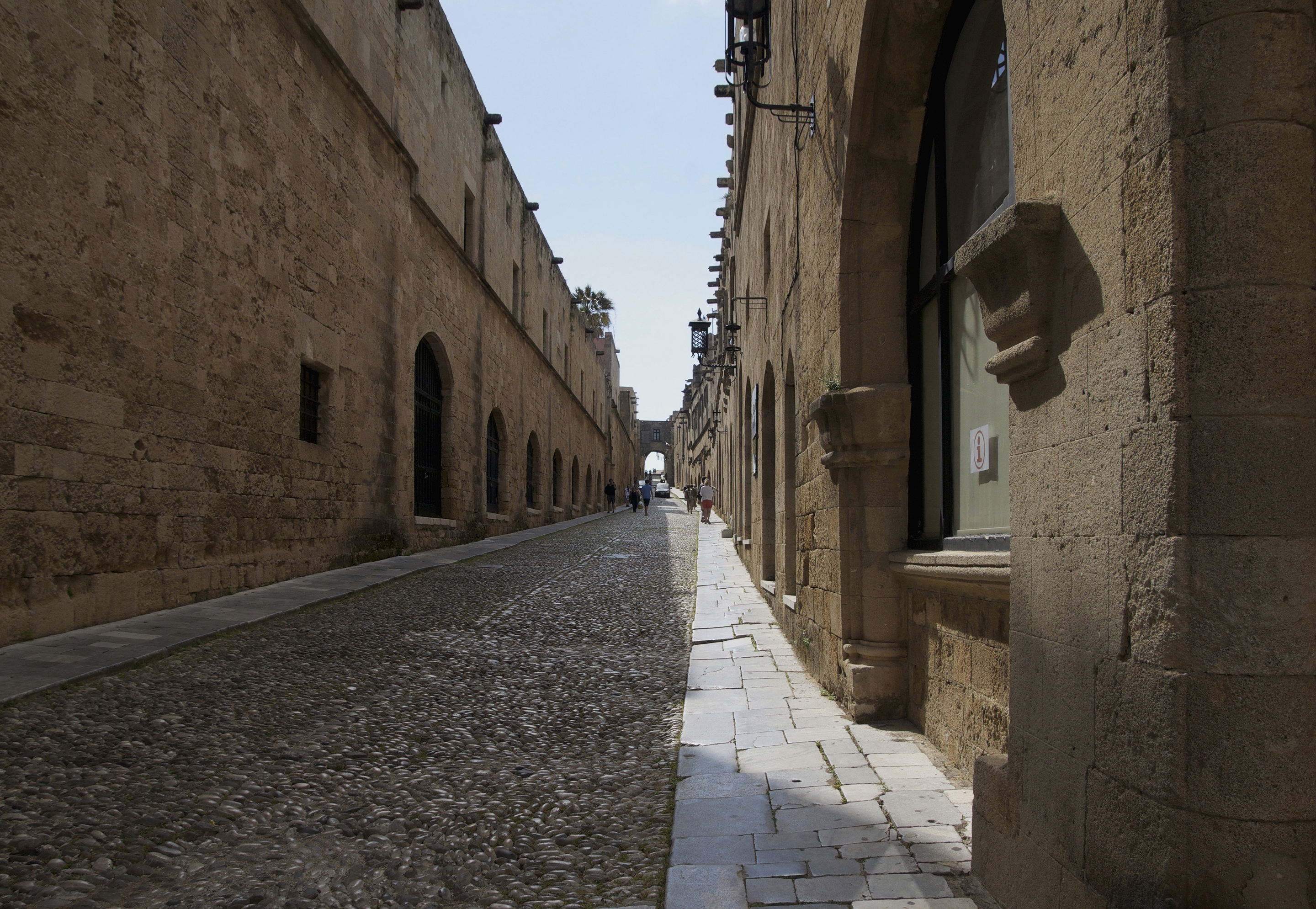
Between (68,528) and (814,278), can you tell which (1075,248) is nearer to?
(814,278)

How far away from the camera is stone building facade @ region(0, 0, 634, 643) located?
5.46 metres

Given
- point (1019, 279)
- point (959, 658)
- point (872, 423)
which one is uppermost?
point (1019, 279)

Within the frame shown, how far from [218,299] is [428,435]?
7023 mm

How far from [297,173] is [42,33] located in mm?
3640

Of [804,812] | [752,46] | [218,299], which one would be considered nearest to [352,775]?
[804,812]

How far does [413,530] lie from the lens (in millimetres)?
12688

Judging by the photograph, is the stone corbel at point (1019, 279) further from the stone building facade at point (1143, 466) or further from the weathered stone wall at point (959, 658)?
the weathered stone wall at point (959, 658)

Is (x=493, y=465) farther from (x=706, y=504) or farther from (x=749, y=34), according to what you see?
(x=749, y=34)

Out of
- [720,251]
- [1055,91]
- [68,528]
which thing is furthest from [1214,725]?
[720,251]

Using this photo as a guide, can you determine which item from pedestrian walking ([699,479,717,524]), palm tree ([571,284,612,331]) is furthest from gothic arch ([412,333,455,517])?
palm tree ([571,284,612,331])

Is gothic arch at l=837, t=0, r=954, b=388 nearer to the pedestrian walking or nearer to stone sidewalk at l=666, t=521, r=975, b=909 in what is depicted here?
stone sidewalk at l=666, t=521, r=975, b=909

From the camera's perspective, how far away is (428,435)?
569 inches

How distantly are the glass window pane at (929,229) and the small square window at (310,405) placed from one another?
24.6 ft

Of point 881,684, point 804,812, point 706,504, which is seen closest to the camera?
point 804,812
